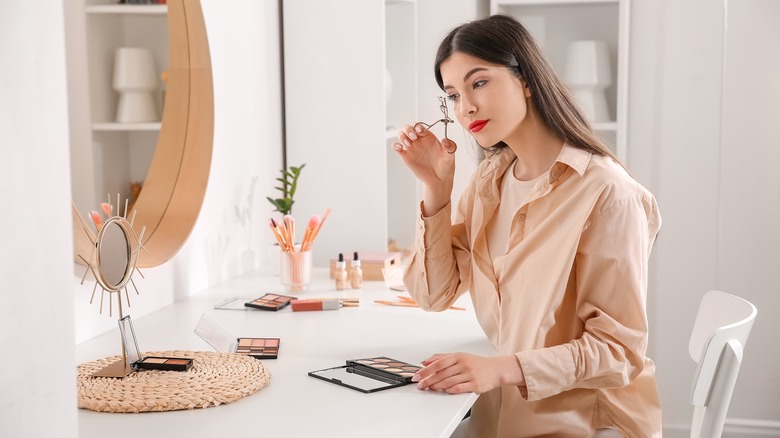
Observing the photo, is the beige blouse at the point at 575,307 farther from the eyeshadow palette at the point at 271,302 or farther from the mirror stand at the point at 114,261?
the mirror stand at the point at 114,261

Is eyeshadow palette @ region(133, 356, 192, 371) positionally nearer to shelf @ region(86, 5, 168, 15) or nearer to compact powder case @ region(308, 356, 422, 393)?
compact powder case @ region(308, 356, 422, 393)

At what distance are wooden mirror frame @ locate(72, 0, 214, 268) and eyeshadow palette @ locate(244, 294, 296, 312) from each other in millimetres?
214

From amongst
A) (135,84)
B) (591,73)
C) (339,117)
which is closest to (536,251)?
(135,84)

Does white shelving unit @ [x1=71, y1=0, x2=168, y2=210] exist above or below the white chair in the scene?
above

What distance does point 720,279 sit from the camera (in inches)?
116

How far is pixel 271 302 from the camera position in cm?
194

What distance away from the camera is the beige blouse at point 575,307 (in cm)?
138

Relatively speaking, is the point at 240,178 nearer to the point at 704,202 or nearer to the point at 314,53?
the point at 314,53

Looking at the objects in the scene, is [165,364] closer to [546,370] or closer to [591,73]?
[546,370]

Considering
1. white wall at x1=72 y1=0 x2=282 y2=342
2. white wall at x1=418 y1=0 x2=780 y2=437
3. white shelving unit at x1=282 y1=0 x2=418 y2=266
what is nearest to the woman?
white wall at x1=72 y1=0 x2=282 y2=342

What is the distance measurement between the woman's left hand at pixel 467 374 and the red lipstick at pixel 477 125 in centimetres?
41

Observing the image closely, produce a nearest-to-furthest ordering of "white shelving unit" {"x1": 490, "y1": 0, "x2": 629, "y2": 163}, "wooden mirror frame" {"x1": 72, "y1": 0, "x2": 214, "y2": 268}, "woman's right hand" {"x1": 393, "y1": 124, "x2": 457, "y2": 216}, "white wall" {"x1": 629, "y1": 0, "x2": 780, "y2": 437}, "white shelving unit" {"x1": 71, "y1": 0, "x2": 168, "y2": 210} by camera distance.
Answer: "white shelving unit" {"x1": 71, "y1": 0, "x2": 168, "y2": 210} < "woman's right hand" {"x1": 393, "y1": 124, "x2": 457, "y2": 216} < "wooden mirror frame" {"x1": 72, "y1": 0, "x2": 214, "y2": 268} < "white wall" {"x1": 629, "y1": 0, "x2": 780, "y2": 437} < "white shelving unit" {"x1": 490, "y1": 0, "x2": 629, "y2": 163}

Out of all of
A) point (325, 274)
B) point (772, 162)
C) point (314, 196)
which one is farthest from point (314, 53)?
point (772, 162)

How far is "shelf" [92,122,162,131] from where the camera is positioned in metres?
1.62
